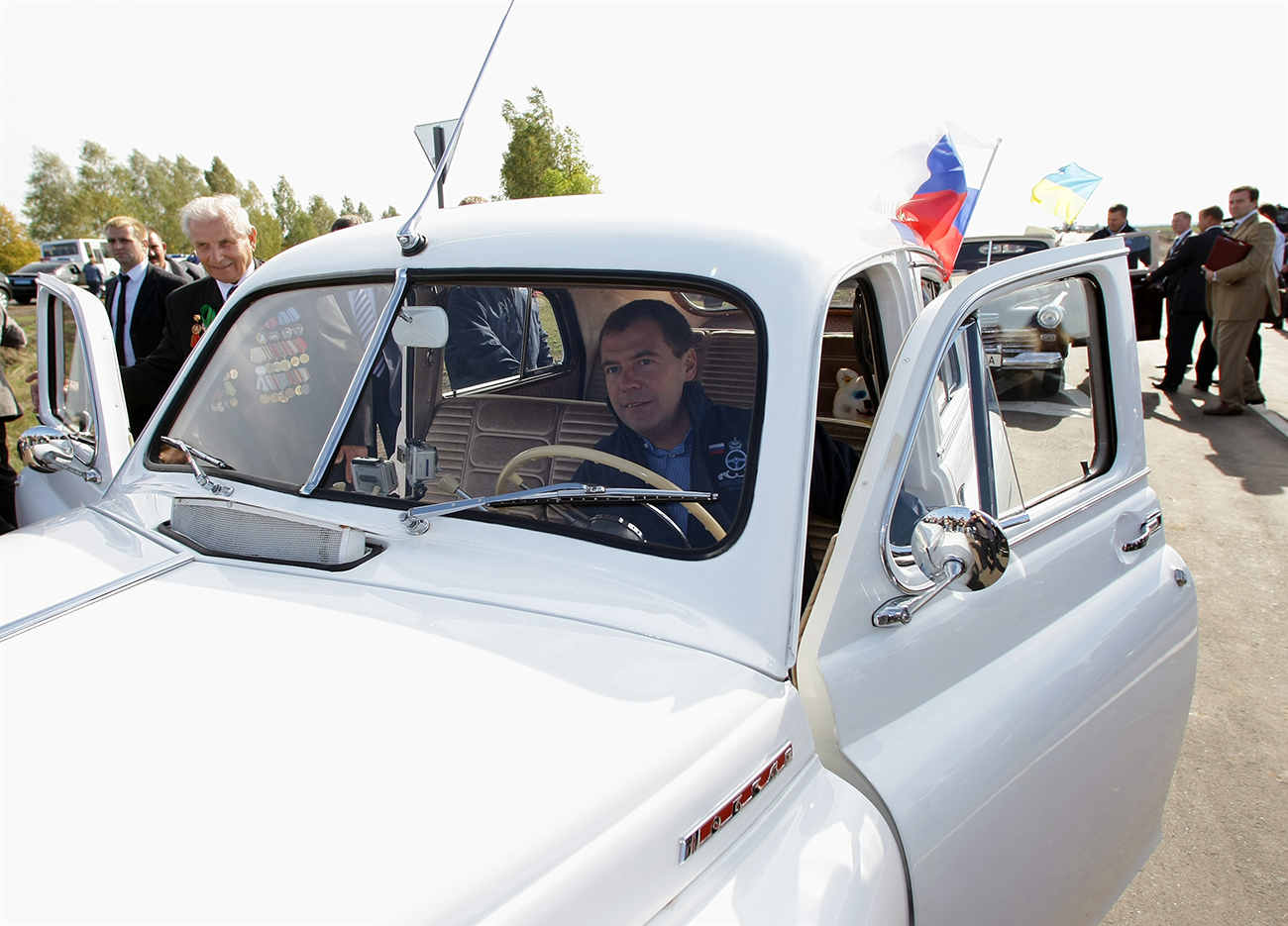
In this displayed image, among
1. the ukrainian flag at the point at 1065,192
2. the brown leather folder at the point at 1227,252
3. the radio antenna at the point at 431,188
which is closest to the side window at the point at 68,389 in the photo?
the radio antenna at the point at 431,188

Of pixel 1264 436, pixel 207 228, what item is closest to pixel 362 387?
pixel 207 228

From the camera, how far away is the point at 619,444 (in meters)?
1.86

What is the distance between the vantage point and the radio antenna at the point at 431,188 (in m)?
1.92

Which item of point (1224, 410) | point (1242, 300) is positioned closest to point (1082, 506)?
point (1224, 410)

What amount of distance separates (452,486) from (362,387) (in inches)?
11.7

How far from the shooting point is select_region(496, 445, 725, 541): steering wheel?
61.7 inches

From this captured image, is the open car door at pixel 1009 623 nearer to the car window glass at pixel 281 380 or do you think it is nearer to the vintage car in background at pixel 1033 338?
the vintage car in background at pixel 1033 338

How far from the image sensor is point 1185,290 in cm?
966

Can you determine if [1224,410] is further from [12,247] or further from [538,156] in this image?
[12,247]

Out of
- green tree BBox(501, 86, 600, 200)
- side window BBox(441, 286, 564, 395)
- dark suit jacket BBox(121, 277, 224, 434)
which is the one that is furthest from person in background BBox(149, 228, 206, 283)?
green tree BBox(501, 86, 600, 200)

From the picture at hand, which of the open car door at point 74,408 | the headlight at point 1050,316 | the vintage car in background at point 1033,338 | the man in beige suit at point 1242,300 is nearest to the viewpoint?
the vintage car in background at point 1033,338

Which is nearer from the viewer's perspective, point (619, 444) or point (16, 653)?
point (16, 653)

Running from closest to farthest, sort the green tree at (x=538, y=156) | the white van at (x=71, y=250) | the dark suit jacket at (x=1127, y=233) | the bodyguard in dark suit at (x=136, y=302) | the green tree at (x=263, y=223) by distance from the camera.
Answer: the bodyguard in dark suit at (x=136, y=302), the dark suit jacket at (x=1127, y=233), the green tree at (x=538, y=156), the white van at (x=71, y=250), the green tree at (x=263, y=223)

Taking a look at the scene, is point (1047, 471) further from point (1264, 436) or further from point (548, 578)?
point (1264, 436)
